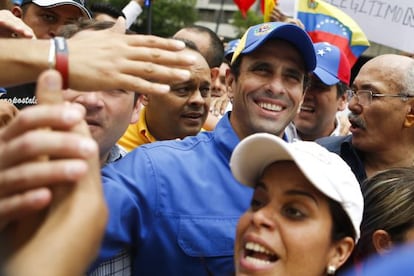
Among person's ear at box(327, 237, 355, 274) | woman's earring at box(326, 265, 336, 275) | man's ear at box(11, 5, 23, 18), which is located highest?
person's ear at box(327, 237, 355, 274)

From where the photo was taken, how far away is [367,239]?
214 cm

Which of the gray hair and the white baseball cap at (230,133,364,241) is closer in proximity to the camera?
the white baseball cap at (230,133,364,241)

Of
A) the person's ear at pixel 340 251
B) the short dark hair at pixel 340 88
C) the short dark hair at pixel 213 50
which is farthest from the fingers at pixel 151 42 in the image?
the short dark hair at pixel 213 50

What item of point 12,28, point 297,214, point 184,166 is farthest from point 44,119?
point 12,28

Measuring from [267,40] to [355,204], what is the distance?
0.96 metres

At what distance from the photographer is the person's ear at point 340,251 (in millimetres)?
1771

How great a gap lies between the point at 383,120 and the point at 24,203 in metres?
2.73

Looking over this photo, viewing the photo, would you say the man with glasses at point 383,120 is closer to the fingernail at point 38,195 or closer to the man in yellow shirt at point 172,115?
the man in yellow shirt at point 172,115

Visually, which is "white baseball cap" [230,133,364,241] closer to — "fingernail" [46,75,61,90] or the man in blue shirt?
the man in blue shirt

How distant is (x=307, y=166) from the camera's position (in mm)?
1669

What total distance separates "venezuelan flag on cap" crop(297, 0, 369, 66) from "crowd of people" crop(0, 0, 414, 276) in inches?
81.1

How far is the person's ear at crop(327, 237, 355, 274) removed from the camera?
1771mm

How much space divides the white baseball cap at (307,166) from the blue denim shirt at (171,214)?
220mm

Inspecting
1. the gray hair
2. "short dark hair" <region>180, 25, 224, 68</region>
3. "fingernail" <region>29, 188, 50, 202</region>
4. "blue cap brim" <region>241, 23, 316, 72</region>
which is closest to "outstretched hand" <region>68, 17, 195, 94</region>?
"fingernail" <region>29, 188, 50, 202</region>
